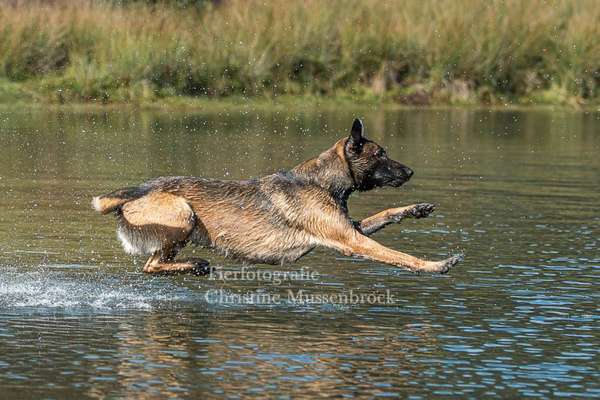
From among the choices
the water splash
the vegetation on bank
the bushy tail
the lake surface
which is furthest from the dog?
the vegetation on bank

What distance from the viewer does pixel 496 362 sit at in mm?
10969

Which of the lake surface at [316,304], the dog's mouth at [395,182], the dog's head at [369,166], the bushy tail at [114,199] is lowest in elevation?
the lake surface at [316,304]

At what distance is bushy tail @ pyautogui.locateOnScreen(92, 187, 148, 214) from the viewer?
12898mm

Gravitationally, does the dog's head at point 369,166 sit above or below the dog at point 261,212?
above

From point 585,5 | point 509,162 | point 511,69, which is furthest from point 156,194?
point 585,5

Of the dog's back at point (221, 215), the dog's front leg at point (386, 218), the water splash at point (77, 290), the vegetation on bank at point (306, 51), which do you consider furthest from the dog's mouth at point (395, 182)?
the vegetation on bank at point (306, 51)

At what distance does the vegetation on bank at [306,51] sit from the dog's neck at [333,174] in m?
21.4

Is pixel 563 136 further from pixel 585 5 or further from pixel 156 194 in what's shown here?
pixel 156 194

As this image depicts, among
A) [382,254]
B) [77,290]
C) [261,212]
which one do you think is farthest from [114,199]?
[382,254]

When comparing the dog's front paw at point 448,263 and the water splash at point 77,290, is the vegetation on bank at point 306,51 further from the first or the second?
the dog's front paw at point 448,263

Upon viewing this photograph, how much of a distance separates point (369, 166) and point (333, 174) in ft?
1.03

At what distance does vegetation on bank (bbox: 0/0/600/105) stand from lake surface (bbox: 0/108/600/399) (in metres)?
10.2

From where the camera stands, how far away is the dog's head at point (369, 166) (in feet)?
43.1

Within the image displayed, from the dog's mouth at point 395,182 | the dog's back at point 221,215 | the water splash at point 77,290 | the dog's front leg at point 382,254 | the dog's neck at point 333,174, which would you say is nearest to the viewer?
the dog's front leg at point 382,254
